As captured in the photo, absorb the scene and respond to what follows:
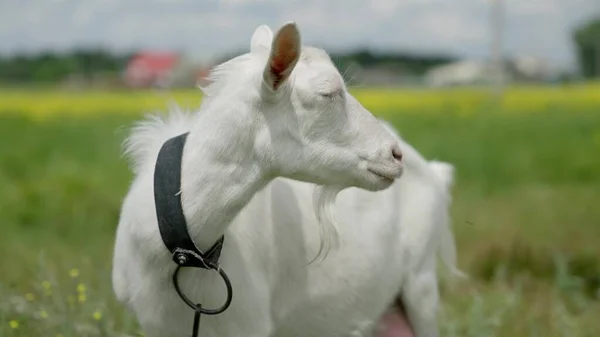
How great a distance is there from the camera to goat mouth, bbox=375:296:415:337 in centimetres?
484

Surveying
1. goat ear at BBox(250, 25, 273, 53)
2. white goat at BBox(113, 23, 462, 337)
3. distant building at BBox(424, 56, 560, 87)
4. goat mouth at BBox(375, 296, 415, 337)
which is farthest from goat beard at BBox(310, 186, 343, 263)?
distant building at BBox(424, 56, 560, 87)

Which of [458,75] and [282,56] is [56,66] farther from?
[282,56]

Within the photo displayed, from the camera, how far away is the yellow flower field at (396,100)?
24.5 meters

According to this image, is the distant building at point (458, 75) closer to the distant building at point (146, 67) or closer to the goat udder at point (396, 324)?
the distant building at point (146, 67)

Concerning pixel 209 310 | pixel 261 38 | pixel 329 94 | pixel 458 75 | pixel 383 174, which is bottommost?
pixel 458 75

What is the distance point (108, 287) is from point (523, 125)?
1344 centimetres

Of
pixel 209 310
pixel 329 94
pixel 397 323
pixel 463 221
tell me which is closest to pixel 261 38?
pixel 329 94

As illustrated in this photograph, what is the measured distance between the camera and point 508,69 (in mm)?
31484

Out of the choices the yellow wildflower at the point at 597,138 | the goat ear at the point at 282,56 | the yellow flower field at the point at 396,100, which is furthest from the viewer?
the yellow flower field at the point at 396,100

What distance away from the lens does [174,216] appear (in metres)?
3.39

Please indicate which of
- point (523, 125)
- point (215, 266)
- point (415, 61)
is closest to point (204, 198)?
point (215, 266)

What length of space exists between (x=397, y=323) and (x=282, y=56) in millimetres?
1999

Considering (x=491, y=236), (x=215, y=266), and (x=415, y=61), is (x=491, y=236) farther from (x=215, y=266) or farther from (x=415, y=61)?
(x=415, y=61)

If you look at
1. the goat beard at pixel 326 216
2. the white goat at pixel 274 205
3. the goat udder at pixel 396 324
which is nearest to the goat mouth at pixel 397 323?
the goat udder at pixel 396 324
